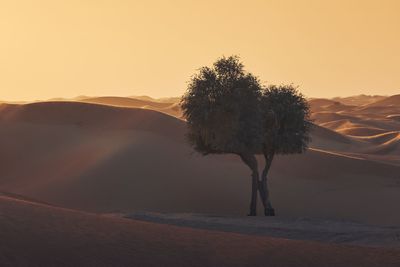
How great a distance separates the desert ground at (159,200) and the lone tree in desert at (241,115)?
345cm

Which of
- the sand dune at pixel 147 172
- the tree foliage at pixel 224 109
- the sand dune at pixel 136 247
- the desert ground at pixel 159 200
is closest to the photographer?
the sand dune at pixel 136 247

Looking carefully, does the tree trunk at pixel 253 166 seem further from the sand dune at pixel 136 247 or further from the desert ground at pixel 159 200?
Result: the sand dune at pixel 136 247

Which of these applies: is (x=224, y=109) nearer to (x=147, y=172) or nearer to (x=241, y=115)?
(x=241, y=115)

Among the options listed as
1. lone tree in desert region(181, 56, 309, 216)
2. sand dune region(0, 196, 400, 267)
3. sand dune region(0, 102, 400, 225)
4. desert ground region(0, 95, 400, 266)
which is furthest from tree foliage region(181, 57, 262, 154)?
sand dune region(0, 196, 400, 267)

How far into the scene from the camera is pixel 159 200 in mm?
42281

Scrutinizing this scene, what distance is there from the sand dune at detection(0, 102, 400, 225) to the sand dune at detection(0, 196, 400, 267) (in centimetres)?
1949

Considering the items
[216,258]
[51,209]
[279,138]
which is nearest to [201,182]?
[279,138]

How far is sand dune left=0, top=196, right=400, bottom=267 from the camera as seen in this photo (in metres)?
15.9

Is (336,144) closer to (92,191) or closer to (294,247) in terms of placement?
(92,191)

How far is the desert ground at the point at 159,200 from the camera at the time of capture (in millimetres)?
17203

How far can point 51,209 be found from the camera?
21.3 metres

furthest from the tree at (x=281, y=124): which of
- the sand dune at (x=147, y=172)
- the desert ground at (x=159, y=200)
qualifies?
the sand dune at (x=147, y=172)

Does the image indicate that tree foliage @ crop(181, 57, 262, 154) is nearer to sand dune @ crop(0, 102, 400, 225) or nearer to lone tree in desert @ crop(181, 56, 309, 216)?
lone tree in desert @ crop(181, 56, 309, 216)

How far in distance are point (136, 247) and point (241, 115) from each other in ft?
58.2
